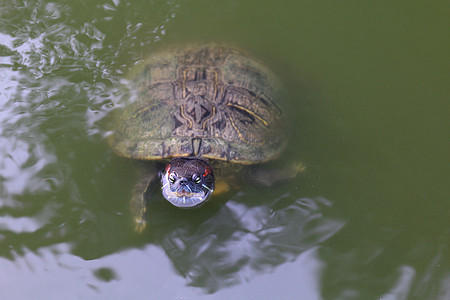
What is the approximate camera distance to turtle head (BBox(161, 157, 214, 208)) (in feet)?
10.2

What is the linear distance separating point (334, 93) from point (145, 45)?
2.18 m

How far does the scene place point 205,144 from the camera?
10.5 ft

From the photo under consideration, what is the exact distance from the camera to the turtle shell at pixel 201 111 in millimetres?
3225

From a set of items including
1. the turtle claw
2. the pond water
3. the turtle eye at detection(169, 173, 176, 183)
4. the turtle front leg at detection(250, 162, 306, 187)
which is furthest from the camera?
the turtle front leg at detection(250, 162, 306, 187)

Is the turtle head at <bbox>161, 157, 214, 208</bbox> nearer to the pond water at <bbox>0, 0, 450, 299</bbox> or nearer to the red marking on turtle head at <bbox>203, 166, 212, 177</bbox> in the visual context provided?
the red marking on turtle head at <bbox>203, 166, 212, 177</bbox>

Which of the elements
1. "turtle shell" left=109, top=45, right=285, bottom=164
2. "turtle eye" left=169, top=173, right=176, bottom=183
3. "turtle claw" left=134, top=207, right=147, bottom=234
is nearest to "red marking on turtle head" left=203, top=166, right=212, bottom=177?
"turtle shell" left=109, top=45, right=285, bottom=164

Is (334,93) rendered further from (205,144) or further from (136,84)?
(136,84)

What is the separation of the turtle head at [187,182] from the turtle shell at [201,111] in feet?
0.31

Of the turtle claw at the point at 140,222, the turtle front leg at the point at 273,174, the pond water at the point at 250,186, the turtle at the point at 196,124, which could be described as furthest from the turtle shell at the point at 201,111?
the turtle claw at the point at 140,222

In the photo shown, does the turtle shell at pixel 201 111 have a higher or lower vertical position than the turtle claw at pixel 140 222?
higher

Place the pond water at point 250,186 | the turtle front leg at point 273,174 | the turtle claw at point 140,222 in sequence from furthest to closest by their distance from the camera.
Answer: the turtle front leg at point 273,174, the turtle claw at point 140,222, the pond water at point 250,186

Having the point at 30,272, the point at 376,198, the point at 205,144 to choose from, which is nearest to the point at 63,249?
the point at 30,272

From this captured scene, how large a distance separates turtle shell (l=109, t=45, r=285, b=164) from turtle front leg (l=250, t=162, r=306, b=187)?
6.8 inches

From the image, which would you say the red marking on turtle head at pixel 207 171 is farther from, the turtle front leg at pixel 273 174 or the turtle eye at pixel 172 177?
the turtle front leg at pixel 273 174
